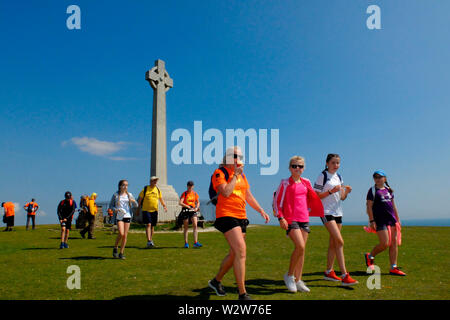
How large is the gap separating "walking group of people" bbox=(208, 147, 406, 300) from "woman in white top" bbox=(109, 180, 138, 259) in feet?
14.3

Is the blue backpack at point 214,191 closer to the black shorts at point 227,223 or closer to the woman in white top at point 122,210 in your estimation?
the black shorts at point 227,223

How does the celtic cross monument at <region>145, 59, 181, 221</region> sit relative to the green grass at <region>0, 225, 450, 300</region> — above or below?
above

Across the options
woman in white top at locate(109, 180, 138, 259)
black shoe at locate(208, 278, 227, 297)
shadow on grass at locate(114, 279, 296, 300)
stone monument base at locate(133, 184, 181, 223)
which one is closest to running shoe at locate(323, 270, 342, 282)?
shadow on grass at locate(114, 279, 296, 300)

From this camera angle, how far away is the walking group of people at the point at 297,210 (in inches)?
181

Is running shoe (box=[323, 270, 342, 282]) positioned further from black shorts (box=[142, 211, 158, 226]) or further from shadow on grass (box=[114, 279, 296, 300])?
black shorts (box=[142, 211, 158, 226])

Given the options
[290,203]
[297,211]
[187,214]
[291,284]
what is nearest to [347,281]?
[291,284]

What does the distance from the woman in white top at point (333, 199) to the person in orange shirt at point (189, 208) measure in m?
5.45

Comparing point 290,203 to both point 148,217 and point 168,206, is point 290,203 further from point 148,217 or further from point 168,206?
point 168,206

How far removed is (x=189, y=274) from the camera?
261 inches

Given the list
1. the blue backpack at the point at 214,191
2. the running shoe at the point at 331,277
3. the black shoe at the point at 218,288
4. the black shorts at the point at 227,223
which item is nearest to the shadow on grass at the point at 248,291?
the black shoe at the point at 218,288

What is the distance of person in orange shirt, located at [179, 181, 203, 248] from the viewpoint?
10664mm
